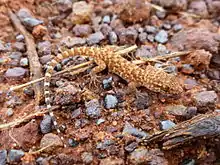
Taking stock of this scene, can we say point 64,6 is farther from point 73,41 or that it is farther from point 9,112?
point 9,112

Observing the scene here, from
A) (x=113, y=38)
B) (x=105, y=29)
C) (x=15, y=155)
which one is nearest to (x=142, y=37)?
(x=113, y=38)

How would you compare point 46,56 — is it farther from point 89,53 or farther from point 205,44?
point 205,44

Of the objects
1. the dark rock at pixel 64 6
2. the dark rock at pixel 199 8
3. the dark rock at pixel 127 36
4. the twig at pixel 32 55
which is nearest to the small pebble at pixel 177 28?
the dark rock at pixel 199 8

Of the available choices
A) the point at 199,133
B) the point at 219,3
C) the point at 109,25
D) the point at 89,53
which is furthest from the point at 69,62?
the point at 219,3

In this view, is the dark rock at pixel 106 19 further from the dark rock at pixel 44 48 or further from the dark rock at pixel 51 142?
the dark rock at pixel 51 142

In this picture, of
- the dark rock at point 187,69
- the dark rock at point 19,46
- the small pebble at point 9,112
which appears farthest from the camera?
the dark rock at point 19,46
